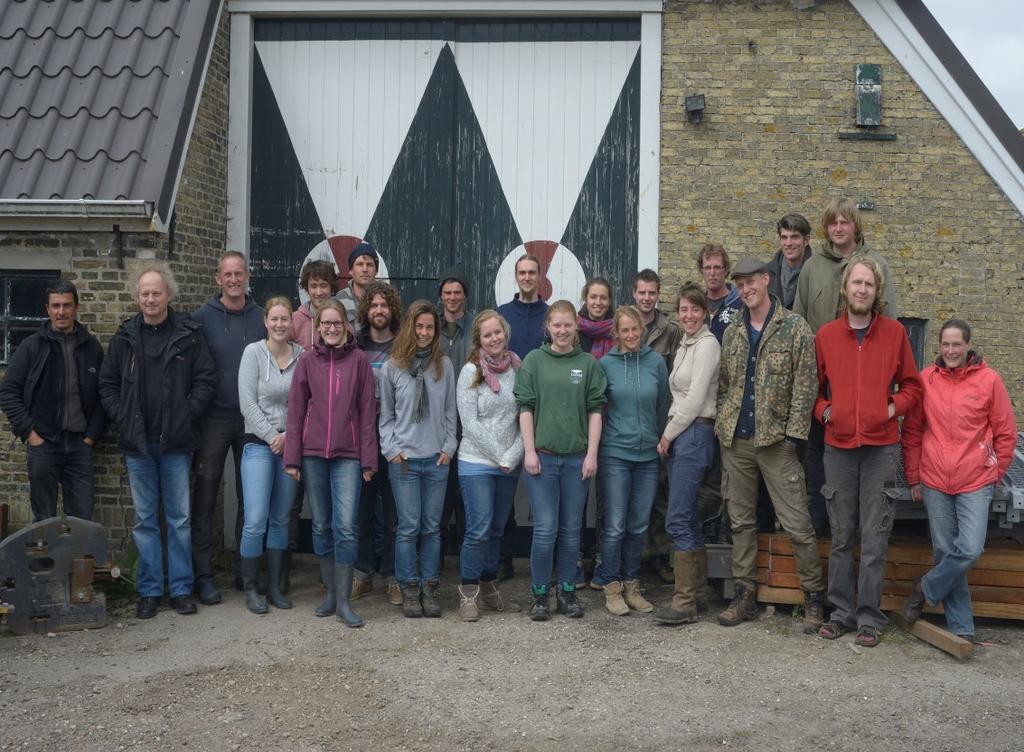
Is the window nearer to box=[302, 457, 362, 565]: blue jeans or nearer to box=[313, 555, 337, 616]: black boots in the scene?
box=[302, 457, 362, 565]: blue jeans

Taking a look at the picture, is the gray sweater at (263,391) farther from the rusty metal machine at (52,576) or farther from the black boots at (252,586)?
the rusty metal machine at (52,576)

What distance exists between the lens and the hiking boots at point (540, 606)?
6699mm

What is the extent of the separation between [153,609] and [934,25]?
6890mm

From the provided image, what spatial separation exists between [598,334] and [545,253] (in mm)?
1743

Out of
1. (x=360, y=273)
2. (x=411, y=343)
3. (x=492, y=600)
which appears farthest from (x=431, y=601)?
(x=360, y=273)

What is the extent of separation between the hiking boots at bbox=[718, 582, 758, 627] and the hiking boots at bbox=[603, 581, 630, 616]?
60 centimetres

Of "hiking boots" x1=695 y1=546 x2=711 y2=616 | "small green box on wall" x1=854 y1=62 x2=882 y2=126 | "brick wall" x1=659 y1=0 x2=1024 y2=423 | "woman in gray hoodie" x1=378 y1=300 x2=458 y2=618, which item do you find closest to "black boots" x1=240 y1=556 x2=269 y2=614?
"woman in gray hoodie" x1=378 y1=300 x2=458 y2=618

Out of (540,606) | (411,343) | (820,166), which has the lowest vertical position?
(540,606)

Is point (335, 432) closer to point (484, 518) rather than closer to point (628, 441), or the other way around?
point (484, 518)

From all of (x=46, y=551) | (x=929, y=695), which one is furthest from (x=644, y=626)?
(x=46, y=551)

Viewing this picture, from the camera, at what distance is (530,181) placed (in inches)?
340

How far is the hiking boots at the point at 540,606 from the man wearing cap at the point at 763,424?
1.07m

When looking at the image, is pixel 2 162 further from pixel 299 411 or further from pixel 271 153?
pixel 299 411

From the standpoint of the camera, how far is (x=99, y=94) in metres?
8.01
